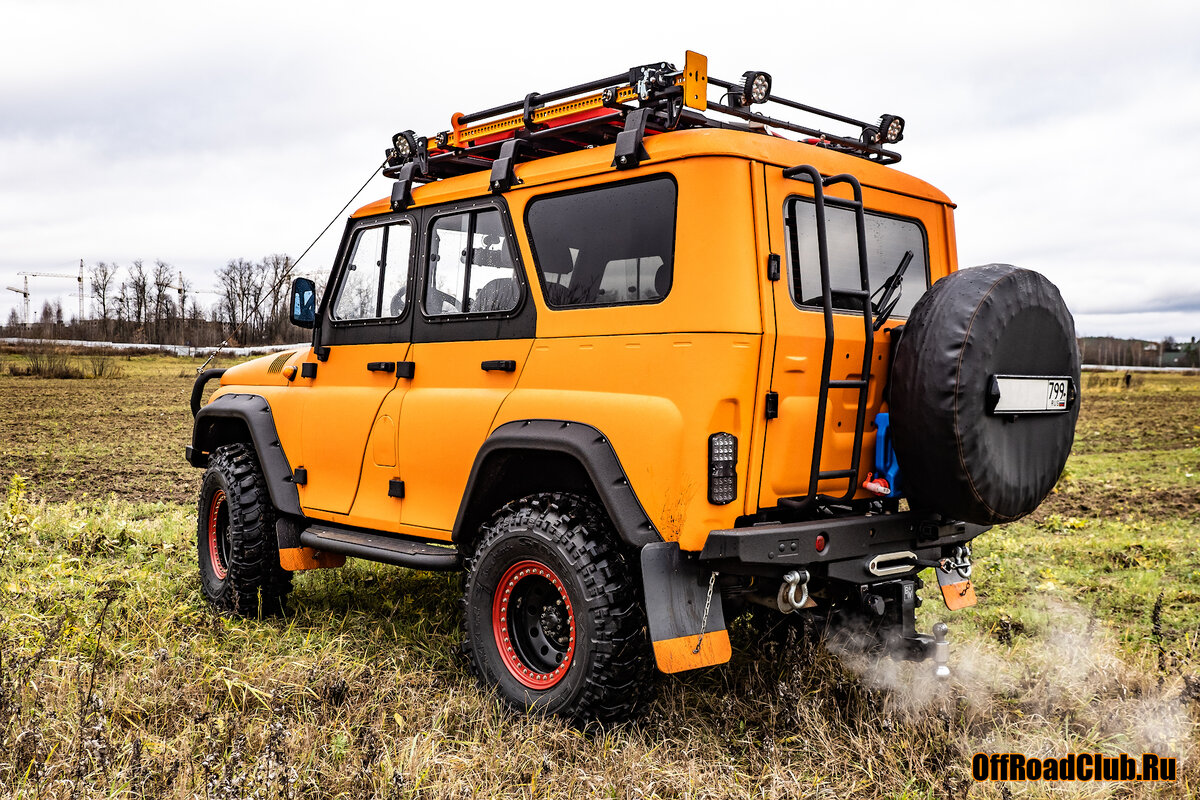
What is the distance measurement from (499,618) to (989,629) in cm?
296

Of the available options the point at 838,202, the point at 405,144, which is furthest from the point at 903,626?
the point at 405,144

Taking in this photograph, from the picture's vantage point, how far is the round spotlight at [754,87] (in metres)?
4.34

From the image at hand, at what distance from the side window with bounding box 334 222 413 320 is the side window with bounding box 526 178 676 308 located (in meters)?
1.03

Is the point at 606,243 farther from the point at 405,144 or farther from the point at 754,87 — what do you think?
the point at 405,144

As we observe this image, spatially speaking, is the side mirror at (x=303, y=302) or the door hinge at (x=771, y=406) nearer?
the door hinge at (x=771, y=406)

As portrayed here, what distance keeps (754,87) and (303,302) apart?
2.80m

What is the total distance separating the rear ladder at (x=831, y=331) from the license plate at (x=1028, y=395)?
512 millimetres

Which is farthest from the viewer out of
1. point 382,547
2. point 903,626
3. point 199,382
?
point 199,382

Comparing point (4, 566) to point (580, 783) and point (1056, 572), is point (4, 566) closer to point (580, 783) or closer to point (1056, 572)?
point (580, 783)

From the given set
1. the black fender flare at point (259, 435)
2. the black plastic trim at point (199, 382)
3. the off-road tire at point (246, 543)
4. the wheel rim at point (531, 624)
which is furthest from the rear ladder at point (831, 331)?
the black plastic trim at point (199, 382)

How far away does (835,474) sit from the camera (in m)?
3.98

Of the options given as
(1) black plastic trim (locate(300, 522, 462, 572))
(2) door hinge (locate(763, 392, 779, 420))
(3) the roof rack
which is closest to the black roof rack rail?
(3) the roof rack

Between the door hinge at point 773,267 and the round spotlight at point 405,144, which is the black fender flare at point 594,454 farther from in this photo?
the round spotlight at point 405,144

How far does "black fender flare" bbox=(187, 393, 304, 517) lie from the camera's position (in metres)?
5.55
